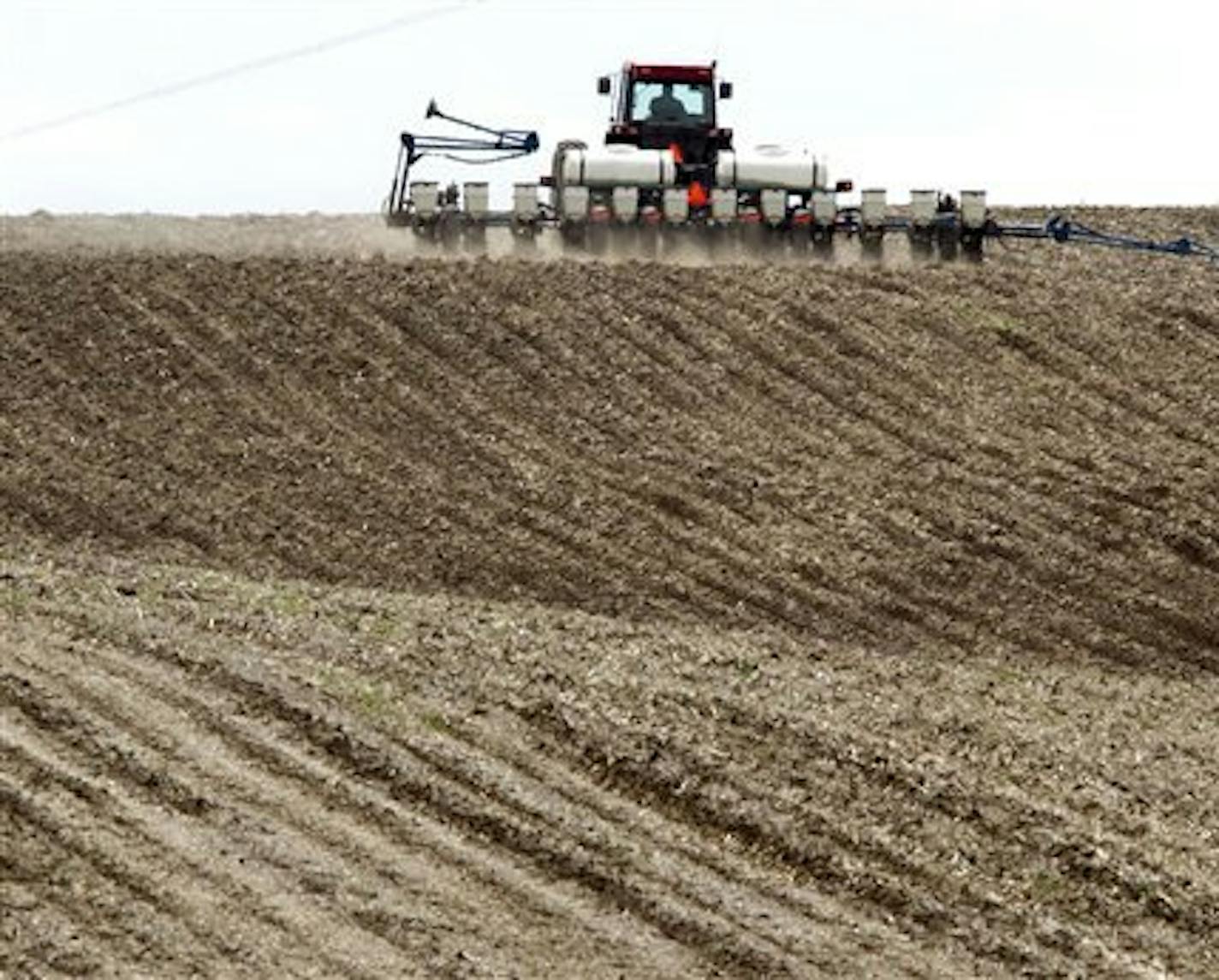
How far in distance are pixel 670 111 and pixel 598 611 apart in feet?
57.6

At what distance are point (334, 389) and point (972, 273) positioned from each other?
10.2 m

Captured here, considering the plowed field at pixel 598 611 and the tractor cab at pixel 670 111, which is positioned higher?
the tractor cab at pixel 670 111

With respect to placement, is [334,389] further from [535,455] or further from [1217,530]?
[1217,530]

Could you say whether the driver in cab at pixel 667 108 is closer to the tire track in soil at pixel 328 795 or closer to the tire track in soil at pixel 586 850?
the tire track in soil at pixel 328 795

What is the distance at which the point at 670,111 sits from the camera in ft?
128

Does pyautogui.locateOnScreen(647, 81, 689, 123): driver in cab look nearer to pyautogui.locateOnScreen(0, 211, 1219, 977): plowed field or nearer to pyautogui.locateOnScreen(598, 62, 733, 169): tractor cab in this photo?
pyautogui.locateOnScreen(598, 62, 733, 169): tractor cab

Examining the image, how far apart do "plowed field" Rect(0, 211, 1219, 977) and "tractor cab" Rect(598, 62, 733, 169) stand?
14.2ft

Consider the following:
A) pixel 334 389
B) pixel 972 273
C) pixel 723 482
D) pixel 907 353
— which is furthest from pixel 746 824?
pixel 972 273

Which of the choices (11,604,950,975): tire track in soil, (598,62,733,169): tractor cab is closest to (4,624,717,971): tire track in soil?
(11,604,950,975): tire track in soil

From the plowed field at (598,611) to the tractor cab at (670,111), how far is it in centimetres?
432

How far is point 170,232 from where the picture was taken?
3772 cm

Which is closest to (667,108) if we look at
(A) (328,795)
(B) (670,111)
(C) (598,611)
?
(B) (670,111)

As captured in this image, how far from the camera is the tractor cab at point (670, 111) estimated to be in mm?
38906

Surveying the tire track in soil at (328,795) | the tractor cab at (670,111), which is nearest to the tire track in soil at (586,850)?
the tire track in soil at (328,795)
